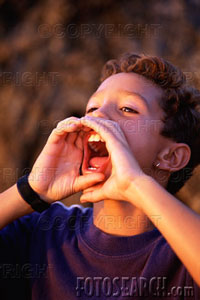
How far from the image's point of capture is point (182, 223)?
75 cm

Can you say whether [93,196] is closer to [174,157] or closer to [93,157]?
[93,157]

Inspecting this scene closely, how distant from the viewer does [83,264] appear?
1.03 metres

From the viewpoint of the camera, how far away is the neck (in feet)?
3.49

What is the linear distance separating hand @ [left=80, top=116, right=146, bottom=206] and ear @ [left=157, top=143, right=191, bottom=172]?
0.28 metres

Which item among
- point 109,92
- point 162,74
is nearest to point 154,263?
point 109,92

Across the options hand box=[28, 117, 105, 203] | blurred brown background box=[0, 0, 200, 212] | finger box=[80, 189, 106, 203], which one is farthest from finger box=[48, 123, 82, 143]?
blurred brown background box=[0, 0, 200, 212]

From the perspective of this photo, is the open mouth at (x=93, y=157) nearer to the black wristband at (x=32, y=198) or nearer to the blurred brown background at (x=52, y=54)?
the black wristband at (x=32, y=198)

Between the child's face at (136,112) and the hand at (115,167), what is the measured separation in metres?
0.11

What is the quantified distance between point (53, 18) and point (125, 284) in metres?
3.14

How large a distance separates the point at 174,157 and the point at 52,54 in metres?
2.66

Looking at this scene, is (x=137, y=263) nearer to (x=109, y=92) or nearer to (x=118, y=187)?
(x=118, y=187)

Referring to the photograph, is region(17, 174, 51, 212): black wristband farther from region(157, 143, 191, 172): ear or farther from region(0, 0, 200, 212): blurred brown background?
region(0, 0, 200, 212): blurred brown background

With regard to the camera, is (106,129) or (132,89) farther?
(132,89)

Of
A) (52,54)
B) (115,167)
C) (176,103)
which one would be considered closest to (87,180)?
(115,167)
